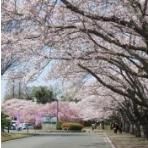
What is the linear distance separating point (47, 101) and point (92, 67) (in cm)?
8562

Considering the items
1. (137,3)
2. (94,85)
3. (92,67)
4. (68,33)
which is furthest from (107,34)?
(94,85)

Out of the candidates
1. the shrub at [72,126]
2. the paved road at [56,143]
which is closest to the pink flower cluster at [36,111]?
the shrub at [72,126]

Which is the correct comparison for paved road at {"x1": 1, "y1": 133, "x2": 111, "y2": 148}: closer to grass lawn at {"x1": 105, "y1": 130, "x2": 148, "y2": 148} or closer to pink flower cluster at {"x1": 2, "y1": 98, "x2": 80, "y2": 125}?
grass lawn at {"x1": 105, "y1": 130, "x2": 148, "y2": 148}

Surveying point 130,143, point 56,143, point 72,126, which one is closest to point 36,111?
point 72,126

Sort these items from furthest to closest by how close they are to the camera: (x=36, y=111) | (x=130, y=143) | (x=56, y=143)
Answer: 1. (x=36, y=111)
2. (x=56, y=143)
3. (x=130, y=143)

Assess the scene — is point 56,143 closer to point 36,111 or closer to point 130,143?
point 130,143

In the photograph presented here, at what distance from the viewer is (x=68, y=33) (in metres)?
15.7

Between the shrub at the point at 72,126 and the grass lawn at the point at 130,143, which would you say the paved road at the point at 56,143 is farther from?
the shrub at the point at 72,126

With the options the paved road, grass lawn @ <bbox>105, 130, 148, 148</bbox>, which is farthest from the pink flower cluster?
grass lawn @ <bbox>105, 130, 148, 148</bbox>

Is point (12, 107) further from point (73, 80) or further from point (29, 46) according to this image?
point (29, 46)

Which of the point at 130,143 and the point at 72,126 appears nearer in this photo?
the point at 130,143

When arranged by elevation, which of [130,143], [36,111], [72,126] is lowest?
[130,143]

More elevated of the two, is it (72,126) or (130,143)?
(72,126)

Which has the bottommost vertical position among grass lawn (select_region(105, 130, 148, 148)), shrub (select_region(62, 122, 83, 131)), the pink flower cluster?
grass lawn (select_region(105, 130, 148, 148))
